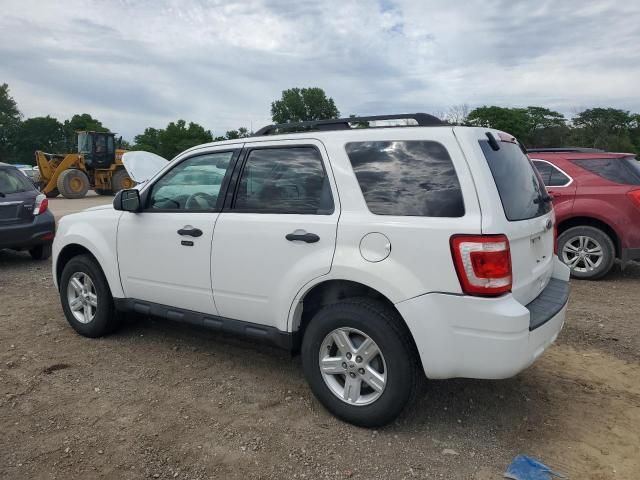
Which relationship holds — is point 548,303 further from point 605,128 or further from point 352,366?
point 605,128

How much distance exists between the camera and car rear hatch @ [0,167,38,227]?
24.7ft

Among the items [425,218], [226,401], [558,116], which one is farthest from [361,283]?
[558,116]

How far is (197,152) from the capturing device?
4.02 metres

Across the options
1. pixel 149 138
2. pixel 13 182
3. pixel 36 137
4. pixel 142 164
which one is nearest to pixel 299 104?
pixel 149 138

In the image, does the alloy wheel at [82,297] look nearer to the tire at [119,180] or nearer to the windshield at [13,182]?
the windshield at [13,182]

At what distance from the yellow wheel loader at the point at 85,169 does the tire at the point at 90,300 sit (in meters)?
18.9

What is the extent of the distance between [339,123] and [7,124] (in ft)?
268

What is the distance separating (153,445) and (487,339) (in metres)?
1.98

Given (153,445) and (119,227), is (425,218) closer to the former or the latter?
(153,445)

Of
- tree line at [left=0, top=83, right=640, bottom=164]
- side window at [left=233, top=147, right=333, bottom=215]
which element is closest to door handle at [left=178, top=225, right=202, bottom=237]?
side window at [left=233, top=147, right=333, bottom=215]

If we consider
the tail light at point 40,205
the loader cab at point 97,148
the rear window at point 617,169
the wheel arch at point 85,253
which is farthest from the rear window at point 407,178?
the loader cab at point 97,148

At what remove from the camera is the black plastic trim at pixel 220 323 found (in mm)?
3406

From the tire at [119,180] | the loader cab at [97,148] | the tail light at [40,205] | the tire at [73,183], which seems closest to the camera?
the tail light at [40,205]

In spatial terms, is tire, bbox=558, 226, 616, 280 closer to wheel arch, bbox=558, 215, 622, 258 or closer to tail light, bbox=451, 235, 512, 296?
wheel arch, bbox=558, 215, 622, 258
